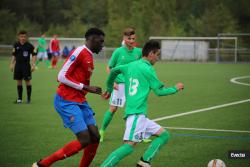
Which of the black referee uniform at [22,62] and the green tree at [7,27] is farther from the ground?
the green tree at [7,27]

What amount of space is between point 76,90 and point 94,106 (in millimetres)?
9030

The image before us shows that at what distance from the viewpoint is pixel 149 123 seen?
26.3 ft

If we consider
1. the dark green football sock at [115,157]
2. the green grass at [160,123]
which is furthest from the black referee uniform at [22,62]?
the dark green football sock at [115,157]

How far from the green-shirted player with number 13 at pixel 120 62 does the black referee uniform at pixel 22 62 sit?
6457 mm

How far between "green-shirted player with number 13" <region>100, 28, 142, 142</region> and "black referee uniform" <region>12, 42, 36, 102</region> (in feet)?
21.2

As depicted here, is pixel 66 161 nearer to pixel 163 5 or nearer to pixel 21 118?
pixel 21 118

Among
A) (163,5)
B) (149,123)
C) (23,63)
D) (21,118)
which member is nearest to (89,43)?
(149,123)

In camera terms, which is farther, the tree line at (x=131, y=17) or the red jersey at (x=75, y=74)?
the tree line at (x=131, y=17)

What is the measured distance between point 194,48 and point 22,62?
3546 cm

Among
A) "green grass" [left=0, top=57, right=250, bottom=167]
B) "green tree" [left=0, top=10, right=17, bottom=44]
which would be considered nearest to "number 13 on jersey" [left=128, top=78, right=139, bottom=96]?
"green grass" [left=0, top=57, right=250, bottom=167]

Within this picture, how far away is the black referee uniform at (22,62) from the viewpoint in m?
17.8

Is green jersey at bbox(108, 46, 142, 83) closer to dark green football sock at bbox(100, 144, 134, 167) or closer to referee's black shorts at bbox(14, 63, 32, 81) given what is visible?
dark green football sock at bbox(100, 144, 134, 167)

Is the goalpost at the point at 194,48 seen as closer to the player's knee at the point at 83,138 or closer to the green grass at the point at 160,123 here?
the green grass at the point at 160,123

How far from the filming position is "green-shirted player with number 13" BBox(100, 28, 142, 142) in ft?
37.4
